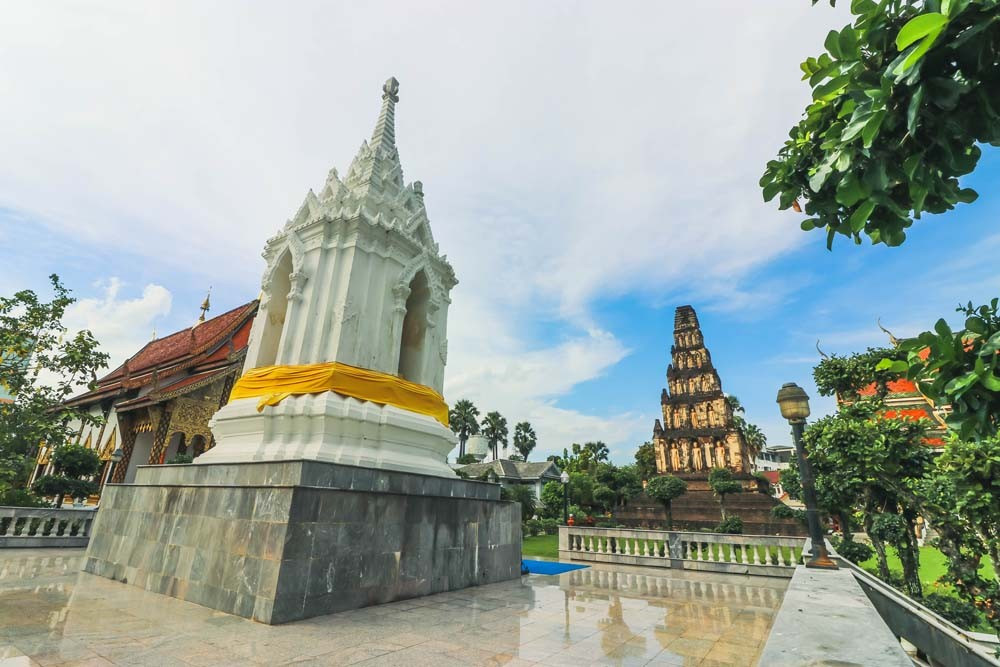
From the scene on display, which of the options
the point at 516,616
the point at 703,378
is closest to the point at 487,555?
the point at 516,616

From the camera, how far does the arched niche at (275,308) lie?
32.8 feet

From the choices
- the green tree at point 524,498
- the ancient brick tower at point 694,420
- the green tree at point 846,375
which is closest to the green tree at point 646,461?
the ancient brick tower at point 694,420

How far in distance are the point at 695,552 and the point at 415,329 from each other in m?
10.4

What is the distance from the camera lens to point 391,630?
491cm

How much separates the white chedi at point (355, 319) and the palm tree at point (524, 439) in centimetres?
7332

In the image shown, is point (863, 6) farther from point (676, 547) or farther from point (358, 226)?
point (676, 547)

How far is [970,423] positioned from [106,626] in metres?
7.24

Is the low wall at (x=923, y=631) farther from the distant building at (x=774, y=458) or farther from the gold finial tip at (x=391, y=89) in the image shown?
the distant building at (x=774, y=458)

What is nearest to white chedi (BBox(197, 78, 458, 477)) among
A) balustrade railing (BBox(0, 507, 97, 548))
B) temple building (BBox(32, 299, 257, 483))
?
balustrade railing (BBox(0, 507, 97, 548))

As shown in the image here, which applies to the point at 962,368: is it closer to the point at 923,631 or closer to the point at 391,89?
the point at 923,631

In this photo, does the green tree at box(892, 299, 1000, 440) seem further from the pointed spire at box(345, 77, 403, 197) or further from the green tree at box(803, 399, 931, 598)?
the green tree at box(803, 399, 931, 598)

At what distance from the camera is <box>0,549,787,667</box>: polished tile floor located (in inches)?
155

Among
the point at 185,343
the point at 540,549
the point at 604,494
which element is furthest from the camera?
the point at 604,494

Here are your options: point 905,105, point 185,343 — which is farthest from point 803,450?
point 185,343
